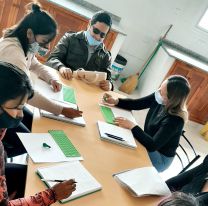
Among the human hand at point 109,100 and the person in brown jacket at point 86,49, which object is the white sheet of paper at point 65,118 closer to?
the human hand at point 109,100

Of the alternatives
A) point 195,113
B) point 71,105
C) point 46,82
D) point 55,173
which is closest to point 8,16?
point 46,82

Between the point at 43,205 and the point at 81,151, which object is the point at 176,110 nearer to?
the point at 81,151

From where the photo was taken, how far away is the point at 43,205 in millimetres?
966

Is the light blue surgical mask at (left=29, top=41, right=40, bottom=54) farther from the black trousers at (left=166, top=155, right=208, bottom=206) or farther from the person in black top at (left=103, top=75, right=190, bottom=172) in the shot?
the black trousers at (left=166, top=155, right=208, bottom=206)

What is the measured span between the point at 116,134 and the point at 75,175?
0.50 meters

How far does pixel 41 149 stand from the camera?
3.91ft

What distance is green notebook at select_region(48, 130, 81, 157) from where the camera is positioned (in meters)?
1.25

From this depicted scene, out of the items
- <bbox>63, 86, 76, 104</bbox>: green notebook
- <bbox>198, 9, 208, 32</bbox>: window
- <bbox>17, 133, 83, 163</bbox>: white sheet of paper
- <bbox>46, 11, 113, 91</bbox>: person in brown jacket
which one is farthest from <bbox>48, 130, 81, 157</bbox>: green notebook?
<bbox>198, 9, 208, 32</bbox>: window

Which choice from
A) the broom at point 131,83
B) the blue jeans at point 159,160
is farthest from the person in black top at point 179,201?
the broom at point 131,83

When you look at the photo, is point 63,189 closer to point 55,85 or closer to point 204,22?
point 55,85

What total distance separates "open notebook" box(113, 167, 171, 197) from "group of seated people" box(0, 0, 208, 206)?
0.54 feet

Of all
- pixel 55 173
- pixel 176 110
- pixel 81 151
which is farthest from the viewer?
pixel 176 110

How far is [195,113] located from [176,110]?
2661mm

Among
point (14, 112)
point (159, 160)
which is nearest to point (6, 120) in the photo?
point (14, 112)
